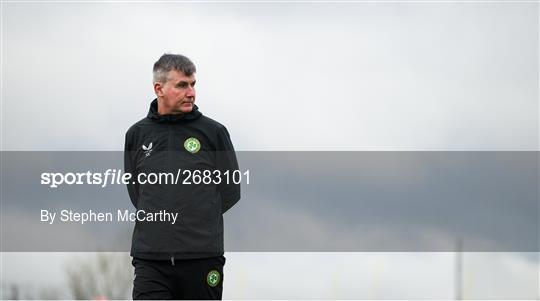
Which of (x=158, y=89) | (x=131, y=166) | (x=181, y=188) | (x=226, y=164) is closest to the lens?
(x=181, y=188)

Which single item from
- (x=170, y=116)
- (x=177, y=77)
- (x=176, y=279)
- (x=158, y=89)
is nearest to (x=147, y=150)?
(x=170, y=116)

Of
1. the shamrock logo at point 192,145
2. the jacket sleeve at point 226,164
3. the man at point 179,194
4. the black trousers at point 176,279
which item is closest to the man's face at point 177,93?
the man at point 179,194

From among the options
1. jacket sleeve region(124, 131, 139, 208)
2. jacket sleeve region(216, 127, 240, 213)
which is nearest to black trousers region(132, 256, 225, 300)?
jacket sleeve region(216, 127, 240, 213)

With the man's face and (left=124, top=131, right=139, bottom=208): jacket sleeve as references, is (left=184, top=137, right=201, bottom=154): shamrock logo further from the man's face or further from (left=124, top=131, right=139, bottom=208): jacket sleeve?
(left=124, top=131, right=139, bottom=208): jacket sleeve

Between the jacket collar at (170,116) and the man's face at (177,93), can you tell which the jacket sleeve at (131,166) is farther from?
the man's face at (177,93)

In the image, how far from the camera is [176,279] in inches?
295

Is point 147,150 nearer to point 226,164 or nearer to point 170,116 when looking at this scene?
point 170,116

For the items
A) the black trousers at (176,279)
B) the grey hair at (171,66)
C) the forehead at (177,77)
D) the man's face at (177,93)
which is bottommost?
the black trousers at (176,279)

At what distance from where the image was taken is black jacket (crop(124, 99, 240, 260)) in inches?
293

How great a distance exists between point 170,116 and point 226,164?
56cm

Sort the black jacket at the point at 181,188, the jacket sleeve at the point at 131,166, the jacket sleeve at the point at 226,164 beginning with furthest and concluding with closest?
the jacket sleeve at the point at 131,166
the jacket sleeve at the point at 226,164
the black jacket at the point at 181,188

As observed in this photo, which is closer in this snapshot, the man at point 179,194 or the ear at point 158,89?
the man at point 179,194

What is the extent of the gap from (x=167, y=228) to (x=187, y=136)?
0.69 meters

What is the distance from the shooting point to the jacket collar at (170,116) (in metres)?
7.61
